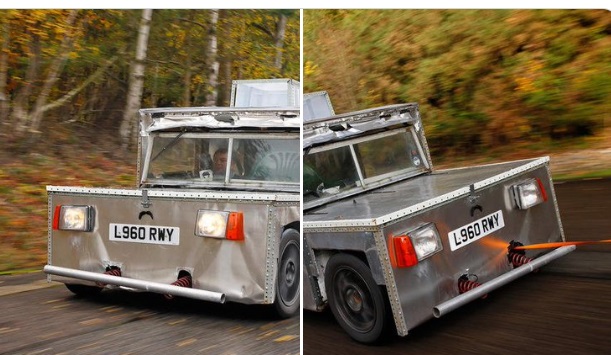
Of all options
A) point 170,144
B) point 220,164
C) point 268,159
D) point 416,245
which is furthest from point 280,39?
point 416,245

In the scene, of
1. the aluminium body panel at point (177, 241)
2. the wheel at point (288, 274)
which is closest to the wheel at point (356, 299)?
the wheel at point (288, 274)

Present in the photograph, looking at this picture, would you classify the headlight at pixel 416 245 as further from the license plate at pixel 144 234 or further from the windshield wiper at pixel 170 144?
the windshield wiper at pixel 170 144

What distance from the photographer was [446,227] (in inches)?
96.7

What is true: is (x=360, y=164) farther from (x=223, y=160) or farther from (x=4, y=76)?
(x=4, y=76)

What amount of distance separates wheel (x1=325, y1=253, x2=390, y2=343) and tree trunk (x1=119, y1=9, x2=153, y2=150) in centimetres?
111

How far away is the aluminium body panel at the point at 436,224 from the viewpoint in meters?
2.38

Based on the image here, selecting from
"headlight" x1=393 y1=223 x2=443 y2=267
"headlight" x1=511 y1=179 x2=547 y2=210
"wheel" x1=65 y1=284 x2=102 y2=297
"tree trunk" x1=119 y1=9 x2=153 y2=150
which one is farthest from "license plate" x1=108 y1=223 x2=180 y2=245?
"headlight" x1=511 y1=179 x2=547 y2=210

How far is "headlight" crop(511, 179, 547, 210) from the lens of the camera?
259 centimetres

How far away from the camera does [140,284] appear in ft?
8.98

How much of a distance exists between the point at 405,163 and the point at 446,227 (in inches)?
19.6

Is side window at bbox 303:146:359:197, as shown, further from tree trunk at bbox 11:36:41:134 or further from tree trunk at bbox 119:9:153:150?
tree trunk at bbox 11:36:41:134

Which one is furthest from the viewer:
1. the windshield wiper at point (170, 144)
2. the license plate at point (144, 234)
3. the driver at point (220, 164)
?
the windshield wiper at point (170, 144)

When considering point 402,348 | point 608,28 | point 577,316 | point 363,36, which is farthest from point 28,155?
point 608,28

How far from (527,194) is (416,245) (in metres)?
0.55
